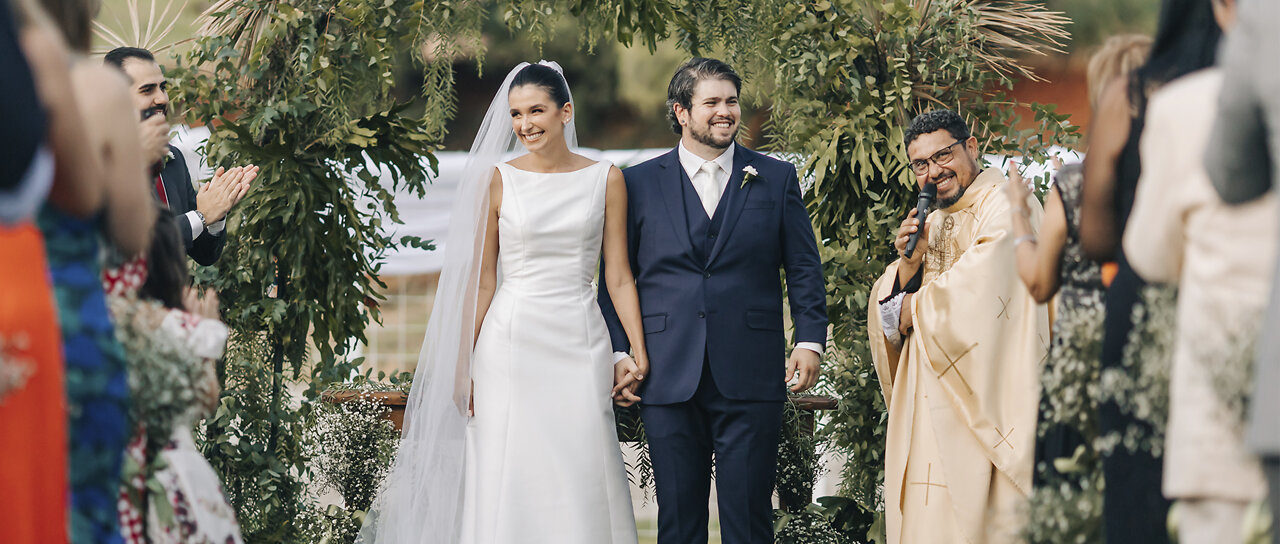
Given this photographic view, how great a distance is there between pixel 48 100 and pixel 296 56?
9.19ft

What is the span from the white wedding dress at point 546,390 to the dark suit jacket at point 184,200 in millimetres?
958

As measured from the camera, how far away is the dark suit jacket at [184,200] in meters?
4.34

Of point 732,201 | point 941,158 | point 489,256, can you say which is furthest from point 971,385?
point 489,256

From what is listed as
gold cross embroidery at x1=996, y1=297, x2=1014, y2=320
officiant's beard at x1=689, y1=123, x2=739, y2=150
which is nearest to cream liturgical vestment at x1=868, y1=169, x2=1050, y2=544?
gold cross embroidery at x1=996, y1=297, x2=1014, y2=320

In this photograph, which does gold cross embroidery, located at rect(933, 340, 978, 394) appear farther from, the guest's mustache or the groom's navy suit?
the guest's mustache

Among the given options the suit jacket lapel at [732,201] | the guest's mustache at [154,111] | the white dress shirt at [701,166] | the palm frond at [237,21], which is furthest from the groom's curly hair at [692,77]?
the guest's mustache at [154,111]

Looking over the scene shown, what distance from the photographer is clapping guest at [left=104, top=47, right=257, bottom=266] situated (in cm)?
421

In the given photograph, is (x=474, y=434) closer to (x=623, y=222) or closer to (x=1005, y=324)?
(x=623, y=222)

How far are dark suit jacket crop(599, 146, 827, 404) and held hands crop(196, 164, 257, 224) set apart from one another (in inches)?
50.0

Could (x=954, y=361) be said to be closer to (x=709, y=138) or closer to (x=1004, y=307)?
(x=1004, y=307)

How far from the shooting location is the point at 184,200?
445 cm

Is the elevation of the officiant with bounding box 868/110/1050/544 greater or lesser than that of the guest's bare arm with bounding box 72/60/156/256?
lesser

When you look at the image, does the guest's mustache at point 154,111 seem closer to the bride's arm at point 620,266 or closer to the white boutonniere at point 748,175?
the bride's arm at point 620,266

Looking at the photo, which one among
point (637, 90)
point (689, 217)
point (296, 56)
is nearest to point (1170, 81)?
point (689, 217)
